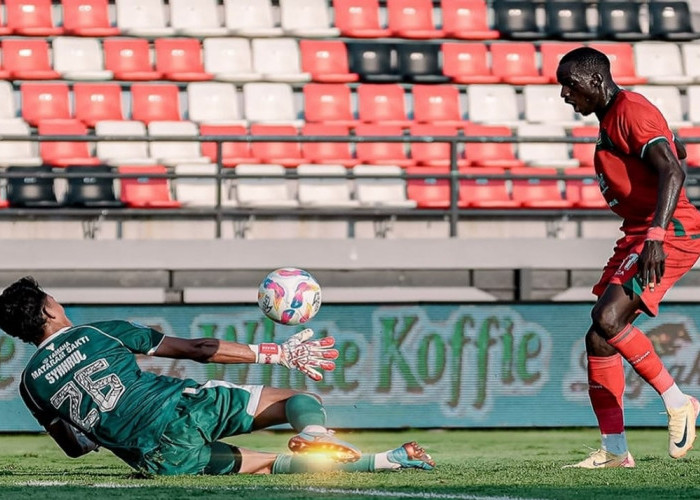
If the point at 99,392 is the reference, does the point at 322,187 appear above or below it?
above

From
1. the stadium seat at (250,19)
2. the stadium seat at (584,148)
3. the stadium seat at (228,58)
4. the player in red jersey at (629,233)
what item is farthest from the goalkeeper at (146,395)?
the stadium seat at (250,19)

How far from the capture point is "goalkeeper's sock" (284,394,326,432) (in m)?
5.32

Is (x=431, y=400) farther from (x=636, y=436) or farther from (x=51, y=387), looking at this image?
(x=51, y=387)

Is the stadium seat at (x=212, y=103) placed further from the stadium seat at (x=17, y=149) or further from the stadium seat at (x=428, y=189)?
the stadium seat at (x=428, y=189)

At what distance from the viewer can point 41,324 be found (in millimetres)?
5387

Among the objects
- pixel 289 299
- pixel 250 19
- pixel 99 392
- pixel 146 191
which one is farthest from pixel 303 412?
pixel 250 19

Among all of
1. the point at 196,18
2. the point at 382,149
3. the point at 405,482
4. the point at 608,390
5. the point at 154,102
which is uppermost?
the point at 196,18

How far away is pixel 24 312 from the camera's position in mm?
5352

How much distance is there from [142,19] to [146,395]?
33.9 ft

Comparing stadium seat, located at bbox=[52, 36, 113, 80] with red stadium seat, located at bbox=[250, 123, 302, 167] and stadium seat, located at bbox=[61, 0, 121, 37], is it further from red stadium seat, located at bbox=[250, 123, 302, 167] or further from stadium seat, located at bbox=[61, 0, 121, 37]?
red stadium seat, located at bbox=[250, 123, 302, 167]

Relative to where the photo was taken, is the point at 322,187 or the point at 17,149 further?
the point at 17,149

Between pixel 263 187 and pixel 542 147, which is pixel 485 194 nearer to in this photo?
pixel 542 147

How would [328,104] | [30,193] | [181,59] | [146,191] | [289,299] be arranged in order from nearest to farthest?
1. [289,299]
2. [30,193]
3. [146,191]
4. [328,104]
5. [181,59]

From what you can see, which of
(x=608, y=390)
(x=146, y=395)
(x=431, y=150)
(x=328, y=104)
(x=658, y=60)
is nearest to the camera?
(x=146, y=395)
